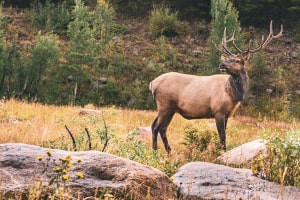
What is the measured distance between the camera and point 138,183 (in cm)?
399

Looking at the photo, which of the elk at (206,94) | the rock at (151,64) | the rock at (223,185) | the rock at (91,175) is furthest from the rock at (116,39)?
the rock at (91,175)

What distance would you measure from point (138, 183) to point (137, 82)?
19.8m

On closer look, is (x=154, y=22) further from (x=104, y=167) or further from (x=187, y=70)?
(x=104, y=167)

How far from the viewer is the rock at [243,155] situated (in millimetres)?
6746

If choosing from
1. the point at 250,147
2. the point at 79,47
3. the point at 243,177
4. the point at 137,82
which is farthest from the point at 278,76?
the point at 243,177

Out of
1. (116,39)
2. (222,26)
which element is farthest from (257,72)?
(116,39)

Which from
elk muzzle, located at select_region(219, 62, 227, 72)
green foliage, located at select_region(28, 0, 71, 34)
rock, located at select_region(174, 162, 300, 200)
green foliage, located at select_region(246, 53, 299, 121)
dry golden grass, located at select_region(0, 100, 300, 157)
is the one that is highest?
green foliage, located at select_region(28, 0, 71, 34)

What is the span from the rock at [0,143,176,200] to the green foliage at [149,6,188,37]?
25407 mm

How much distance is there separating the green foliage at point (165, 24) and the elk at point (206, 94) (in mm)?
20231

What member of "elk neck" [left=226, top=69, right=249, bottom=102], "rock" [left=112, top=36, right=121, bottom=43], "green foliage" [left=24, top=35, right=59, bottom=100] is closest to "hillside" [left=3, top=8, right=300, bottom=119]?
"rock" [left=112, top=36, right=121, bottom=43]

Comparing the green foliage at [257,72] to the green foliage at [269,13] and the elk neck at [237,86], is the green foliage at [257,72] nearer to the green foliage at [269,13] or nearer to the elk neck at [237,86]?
the green foliage at [269,13]

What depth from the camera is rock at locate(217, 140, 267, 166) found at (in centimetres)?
675

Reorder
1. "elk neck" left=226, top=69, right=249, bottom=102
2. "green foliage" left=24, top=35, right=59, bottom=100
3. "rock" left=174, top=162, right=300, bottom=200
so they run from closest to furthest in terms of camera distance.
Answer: "rock" left=174, top=162, right=300, bottom=200
"elk neck" left=226, top=69, right=249, bottom=102
"green foliage" left=24, top=35, right=59, bottom=100

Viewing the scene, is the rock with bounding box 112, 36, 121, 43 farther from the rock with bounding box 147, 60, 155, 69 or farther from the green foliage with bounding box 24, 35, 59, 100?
the green foliage with bounding box 24, 35, 59, 100
